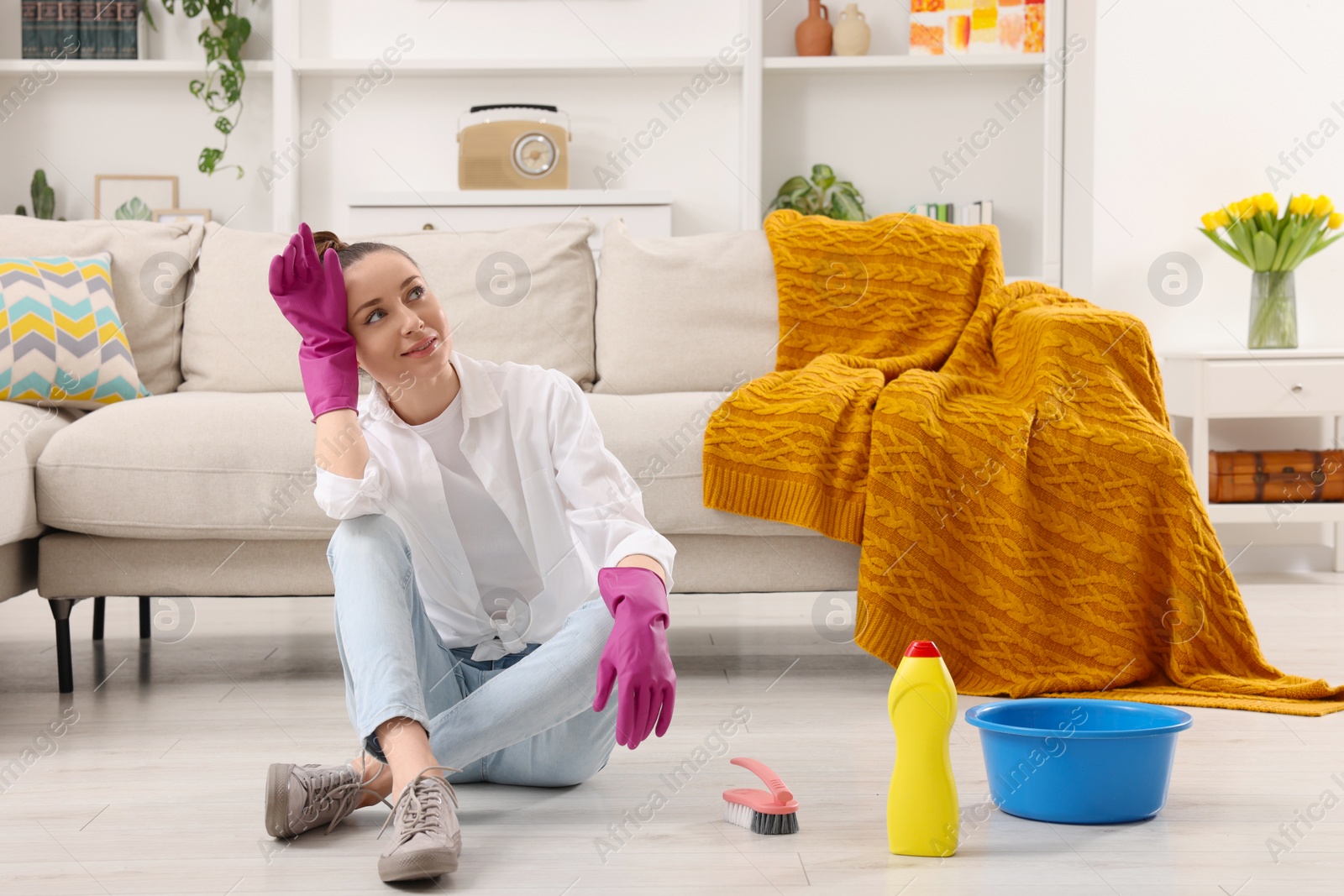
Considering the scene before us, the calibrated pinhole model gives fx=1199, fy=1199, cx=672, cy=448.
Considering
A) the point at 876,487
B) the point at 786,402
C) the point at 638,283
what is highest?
the point at 638,283

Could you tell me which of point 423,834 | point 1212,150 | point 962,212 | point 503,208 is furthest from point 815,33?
point 423,834

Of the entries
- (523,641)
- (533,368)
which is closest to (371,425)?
(533,368)

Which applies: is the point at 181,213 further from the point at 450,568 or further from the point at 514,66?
the point at 450,568

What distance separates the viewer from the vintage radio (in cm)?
349

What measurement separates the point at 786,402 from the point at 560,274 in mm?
695

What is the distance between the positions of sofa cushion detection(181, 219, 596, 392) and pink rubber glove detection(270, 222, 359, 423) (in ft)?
3.43

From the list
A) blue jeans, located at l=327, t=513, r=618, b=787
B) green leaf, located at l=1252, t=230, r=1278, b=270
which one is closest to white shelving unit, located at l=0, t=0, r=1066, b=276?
green leaf, located at l=1252, t=230, r=1278, b=270

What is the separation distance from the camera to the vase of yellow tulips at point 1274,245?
304 centimetres

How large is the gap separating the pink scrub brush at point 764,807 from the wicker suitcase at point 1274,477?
7.07 ft

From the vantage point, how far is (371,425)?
1354mm

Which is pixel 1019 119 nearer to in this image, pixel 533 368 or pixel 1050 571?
pixel 1050 571

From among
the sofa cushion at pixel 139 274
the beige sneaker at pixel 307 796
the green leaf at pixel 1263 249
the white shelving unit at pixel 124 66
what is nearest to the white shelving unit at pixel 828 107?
the white shelving unit at pixel 124 66

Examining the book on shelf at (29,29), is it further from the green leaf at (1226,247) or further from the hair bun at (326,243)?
the green leaf at (1226,247)

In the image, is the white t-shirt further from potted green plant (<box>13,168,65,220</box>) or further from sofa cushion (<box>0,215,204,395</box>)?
potted green plant (<box>13,168,65,220</box>)
